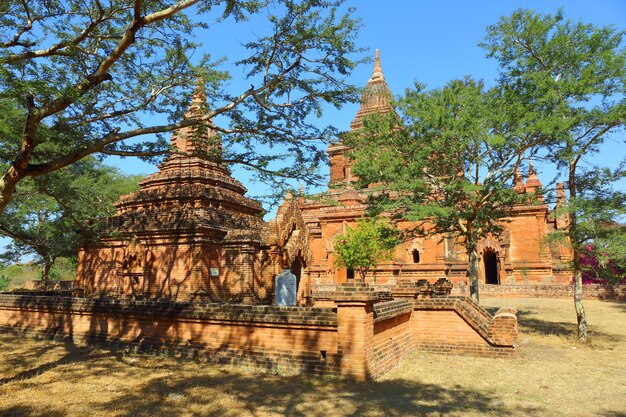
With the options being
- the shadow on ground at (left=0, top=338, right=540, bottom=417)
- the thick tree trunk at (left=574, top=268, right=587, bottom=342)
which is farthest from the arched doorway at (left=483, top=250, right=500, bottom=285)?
the shadow on ground at (left=0, top=338, right=540, bottom=417)

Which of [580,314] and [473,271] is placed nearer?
[580,314]

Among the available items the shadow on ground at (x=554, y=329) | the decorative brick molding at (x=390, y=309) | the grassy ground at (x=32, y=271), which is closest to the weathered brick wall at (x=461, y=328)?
the decorative brick molding at (x=390, y=309)

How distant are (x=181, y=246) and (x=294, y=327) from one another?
7.37 m

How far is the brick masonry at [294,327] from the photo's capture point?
7.87 m

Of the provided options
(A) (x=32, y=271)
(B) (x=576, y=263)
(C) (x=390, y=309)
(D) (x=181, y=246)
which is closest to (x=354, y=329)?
(C) (x=390, y=309)

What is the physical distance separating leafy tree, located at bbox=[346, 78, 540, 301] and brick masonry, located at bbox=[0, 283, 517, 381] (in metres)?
3.81

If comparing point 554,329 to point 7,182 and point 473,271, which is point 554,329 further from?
point 7,182

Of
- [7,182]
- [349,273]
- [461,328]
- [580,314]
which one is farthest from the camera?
[349,273]

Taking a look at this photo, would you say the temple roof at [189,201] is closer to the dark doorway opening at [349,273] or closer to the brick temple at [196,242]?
the brick temple at [196,242]

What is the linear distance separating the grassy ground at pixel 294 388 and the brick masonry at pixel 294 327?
0.37 meters

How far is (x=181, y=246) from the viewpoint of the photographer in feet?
47.3

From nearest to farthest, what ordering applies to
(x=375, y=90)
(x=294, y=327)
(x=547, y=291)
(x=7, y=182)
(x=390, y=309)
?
1. (x=7, y=182)
2. (x=294, y=327)
3. (x=390, y=309)
4. (x=547, y=291)
5. (x=375, y=90)

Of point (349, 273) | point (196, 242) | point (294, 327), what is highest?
point (196, 242)

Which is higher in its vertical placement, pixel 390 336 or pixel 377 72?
pixel 377 72
